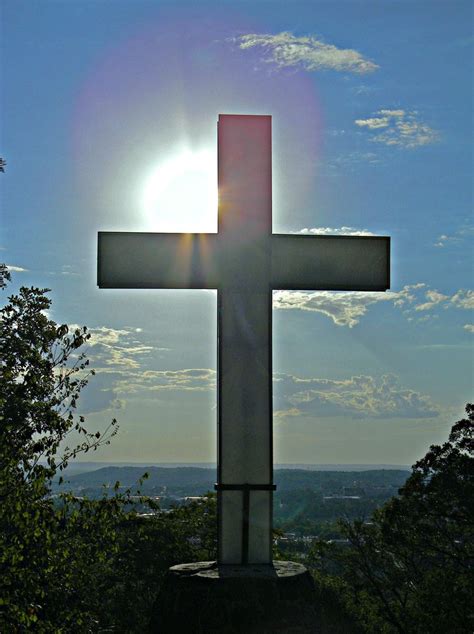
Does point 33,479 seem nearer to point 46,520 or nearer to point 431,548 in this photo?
point 46,520

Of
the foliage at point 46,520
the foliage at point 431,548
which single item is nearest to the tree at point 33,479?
the foliage at point 46,520

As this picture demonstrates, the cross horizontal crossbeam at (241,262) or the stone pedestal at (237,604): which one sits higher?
the cross horizontal crossbeam at (241,262)

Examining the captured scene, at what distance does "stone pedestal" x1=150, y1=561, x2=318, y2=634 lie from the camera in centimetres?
534

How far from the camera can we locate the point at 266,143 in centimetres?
638

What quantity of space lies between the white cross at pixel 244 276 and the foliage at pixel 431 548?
1006 centimetres

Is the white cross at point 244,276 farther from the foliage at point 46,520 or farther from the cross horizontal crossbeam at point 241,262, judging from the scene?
the foliage at point 46,520

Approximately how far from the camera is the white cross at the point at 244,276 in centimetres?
587

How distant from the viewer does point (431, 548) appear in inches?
634

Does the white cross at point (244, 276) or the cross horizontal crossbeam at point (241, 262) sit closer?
the white cross at point (244, 276)

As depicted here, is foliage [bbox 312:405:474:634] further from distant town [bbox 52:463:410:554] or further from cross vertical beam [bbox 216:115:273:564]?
cross vertical beam [bbox 216:115:273:564]

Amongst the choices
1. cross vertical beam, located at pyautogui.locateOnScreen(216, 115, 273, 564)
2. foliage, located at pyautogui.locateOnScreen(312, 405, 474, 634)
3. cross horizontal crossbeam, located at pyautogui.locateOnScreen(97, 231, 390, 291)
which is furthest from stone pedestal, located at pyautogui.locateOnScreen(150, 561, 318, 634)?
foliage, located at pyautogui.locateOnScreen(312, 405, 474, 634)

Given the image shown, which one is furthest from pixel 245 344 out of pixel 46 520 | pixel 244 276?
pixel 46 520

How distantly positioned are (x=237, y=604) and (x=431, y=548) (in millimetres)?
11612

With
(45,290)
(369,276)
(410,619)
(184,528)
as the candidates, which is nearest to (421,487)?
(410,619)
